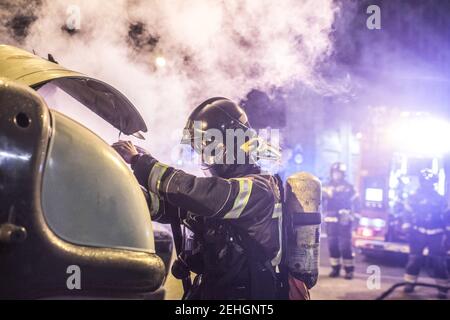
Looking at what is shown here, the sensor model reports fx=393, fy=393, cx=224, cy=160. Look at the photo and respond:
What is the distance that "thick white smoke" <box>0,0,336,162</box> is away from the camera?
9.67 feet

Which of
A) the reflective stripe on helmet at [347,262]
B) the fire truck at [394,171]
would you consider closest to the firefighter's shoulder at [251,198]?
the reflective stripe on helmet at [347,262]

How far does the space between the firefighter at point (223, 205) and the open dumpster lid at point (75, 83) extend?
0.40 meters

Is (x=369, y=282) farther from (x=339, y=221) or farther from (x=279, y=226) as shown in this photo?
(x=279, y=226)

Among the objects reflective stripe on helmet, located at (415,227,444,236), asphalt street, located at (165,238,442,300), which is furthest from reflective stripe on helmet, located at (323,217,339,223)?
reflective stripe on helmet, located at (415,227,444,236)

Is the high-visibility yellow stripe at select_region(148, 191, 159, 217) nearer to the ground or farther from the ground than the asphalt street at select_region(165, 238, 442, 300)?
farther from the ground

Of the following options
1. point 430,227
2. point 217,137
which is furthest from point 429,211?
point 217,137

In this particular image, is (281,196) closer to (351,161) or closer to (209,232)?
Answer: (209,232)

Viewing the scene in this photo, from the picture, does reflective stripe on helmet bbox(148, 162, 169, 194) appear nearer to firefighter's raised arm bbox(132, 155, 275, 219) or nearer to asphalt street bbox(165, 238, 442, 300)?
firefighter's raised arm bbox(132, 155, 275, 219)

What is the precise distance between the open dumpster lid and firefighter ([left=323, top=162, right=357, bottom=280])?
704cm

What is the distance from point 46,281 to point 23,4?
2.54m

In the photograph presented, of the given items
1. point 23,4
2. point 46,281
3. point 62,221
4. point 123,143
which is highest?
point 23,4

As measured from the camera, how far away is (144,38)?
3.55 metres

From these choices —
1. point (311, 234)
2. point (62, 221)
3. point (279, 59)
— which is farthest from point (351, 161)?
point (62, 221)

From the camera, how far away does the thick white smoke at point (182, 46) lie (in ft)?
9.67
